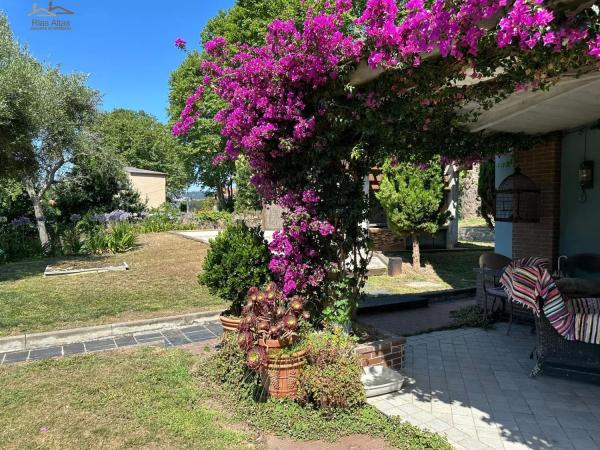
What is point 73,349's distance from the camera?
5008mm

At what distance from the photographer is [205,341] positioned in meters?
5.25

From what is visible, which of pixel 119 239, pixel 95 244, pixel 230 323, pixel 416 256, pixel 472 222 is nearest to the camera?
pixel 230 323

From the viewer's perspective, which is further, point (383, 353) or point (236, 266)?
point (236, 266)

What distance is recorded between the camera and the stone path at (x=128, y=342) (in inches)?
190

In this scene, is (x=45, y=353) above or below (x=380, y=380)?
below

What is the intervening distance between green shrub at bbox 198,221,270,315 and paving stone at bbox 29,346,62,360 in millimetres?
1959

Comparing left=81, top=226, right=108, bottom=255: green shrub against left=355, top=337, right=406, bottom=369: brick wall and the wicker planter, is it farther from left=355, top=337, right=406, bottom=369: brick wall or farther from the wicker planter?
Result: left=355, top=337, right=406, bottom=369: brick wall

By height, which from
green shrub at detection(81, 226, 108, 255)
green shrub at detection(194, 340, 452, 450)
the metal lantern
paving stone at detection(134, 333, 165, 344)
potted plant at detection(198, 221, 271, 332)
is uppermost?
the metal lantern

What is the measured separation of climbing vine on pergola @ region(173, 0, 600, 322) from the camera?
7.48ft

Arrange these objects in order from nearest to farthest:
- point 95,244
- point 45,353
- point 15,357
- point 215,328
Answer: point 15,357, point 45,353, point 215,328, point 95,244

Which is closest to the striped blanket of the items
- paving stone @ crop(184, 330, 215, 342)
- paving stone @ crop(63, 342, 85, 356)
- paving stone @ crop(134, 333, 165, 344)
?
paving stone @ crop(184, 330, 215, 342)

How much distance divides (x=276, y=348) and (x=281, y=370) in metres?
0.18

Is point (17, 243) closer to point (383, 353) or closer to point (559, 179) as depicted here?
point (383, 353)

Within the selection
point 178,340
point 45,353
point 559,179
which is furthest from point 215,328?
point 559,179
